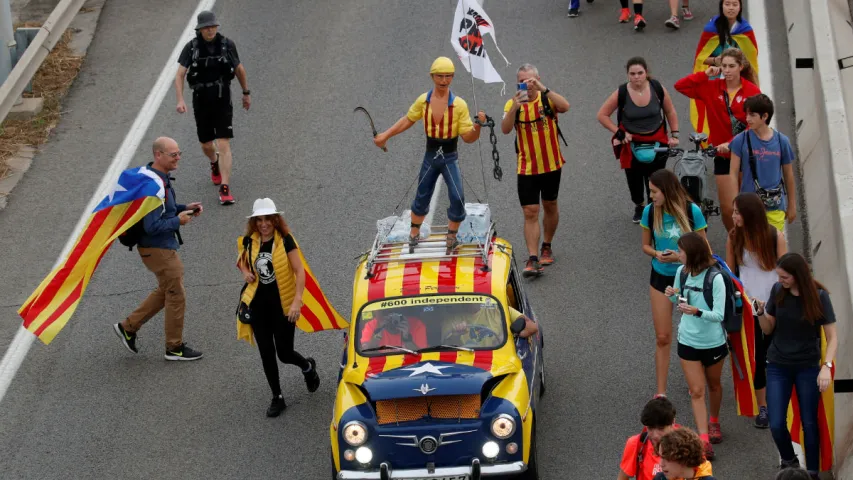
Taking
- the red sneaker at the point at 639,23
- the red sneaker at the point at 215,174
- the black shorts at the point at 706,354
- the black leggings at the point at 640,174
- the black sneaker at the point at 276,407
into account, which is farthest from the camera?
the red sneaker at the point at 639,23

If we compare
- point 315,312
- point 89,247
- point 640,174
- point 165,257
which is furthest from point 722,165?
point 89,247

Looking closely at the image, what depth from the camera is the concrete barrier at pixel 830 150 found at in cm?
1054

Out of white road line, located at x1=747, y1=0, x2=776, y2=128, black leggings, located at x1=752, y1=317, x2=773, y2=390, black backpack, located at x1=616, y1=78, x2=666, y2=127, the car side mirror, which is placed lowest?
black leggings, located at x1=752, y1=317, x2=773, y2=390

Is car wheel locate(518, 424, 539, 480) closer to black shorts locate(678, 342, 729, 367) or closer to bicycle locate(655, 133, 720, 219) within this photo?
black shorts locate(678, 342, 729, 367)

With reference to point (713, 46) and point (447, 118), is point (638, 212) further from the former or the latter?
point (447, 118)

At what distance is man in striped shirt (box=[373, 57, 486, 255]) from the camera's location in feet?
37.8

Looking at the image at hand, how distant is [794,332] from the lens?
9.41m

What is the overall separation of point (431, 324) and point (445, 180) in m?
1.93

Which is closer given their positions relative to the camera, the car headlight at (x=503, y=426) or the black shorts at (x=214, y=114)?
the car headlight at (x=503, y=426)

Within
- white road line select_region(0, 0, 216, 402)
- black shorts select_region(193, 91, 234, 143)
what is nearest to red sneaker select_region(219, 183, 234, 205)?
black shorts select_region(193, 91, 234, 143)

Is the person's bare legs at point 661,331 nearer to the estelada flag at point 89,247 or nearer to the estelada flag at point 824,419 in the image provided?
the estelada flag at point 824,419

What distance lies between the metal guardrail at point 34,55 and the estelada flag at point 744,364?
1009 cm

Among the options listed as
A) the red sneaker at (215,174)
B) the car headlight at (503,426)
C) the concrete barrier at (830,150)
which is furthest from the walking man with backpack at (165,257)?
the concrete barrier at (830,150)

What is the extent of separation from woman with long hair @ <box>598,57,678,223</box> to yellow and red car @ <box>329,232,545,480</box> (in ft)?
9.42
